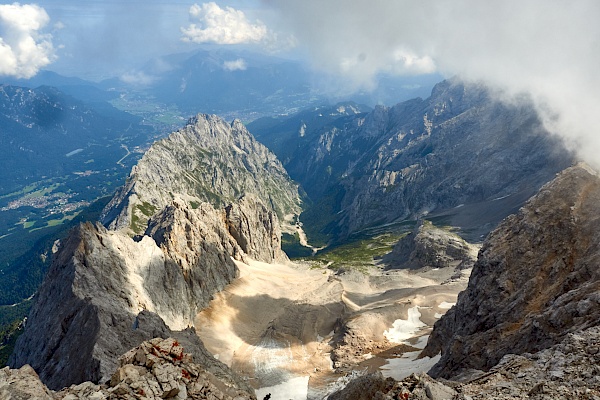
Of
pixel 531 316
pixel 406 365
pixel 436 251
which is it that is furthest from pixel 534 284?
pixel 436 251

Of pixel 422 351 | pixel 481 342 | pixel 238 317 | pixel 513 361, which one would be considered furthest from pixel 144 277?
pixel 513 361

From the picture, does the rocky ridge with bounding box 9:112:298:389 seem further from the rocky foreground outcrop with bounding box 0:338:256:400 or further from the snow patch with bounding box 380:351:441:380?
the snow patch with bounding box 380:351:441:380

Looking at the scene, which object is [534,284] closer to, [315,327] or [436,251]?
[315,327]

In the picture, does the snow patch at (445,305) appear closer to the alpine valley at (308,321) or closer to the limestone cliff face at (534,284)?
the alpine valley at (308,321)

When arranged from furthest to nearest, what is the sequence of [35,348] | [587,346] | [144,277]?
[144,277] < [35,348] < [587,346]

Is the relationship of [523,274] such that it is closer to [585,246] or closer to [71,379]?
[585,246]

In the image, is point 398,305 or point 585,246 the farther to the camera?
point 398,305

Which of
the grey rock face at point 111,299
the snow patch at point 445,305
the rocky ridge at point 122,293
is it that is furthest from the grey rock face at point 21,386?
the snow patch at point 445,305
